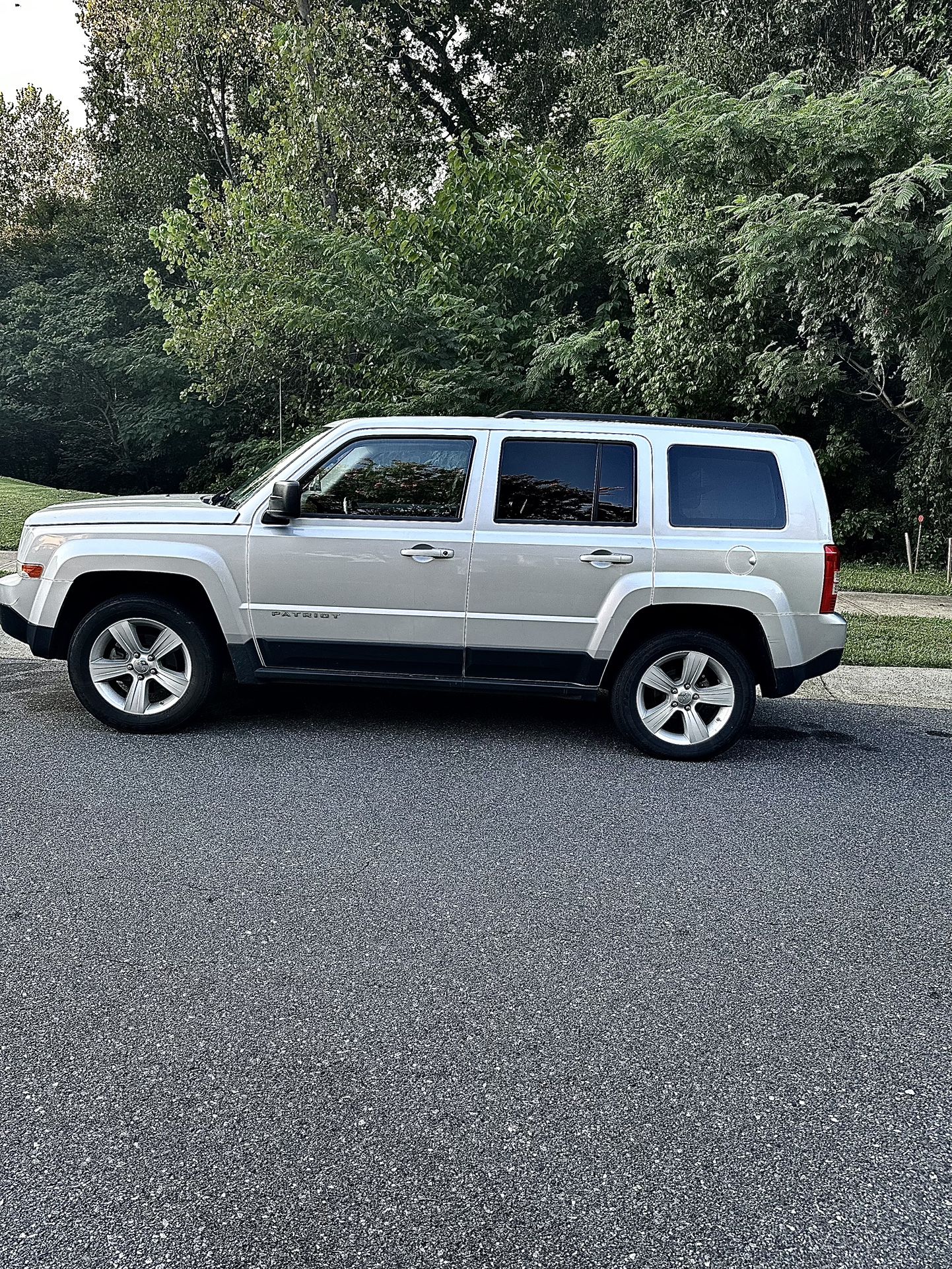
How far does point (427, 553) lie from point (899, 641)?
6032 mm

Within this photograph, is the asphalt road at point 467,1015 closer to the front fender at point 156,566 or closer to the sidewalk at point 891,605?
the front fender at point 156,566

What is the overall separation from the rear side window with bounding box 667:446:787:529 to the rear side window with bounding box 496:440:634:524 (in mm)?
284

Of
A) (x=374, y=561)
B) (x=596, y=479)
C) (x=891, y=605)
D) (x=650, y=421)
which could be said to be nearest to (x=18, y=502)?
(x=891, y=605)

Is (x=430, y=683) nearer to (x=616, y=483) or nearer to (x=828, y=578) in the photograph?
(x=616, y=483)

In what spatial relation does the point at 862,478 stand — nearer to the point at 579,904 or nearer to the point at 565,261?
the point at 565,261

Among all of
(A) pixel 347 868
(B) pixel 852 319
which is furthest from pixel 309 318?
(A) pixel 347 868

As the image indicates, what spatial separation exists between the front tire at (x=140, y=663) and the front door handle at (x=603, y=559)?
2.32 meters

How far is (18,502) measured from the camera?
1956 cm

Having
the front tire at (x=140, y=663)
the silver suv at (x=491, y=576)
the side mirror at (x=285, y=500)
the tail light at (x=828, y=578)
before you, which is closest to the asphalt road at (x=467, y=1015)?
the front tire at (x=140, y=663)

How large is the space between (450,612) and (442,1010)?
3305 mm

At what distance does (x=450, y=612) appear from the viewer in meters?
6.50

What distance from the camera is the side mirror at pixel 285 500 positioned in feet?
20.6

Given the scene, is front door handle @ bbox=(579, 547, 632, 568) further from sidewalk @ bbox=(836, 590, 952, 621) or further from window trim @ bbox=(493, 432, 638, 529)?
sidewalk @ bbox=(836, 590, 952, 621)

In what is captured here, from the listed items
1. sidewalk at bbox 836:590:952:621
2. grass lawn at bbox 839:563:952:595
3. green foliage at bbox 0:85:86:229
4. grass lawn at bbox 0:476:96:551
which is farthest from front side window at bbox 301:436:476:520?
green foliage at bbox 0:85:86:229
